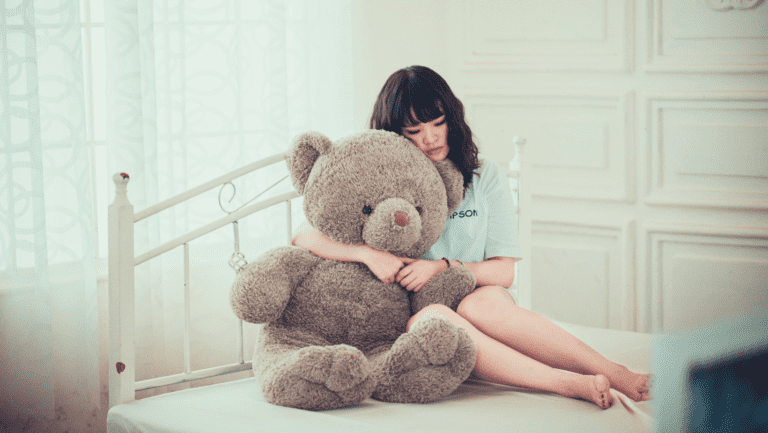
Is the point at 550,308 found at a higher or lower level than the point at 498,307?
lower

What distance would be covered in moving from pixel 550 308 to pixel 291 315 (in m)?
1.36

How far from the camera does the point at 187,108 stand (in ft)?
6.45

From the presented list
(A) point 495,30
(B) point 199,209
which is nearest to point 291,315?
(B) point 199,209

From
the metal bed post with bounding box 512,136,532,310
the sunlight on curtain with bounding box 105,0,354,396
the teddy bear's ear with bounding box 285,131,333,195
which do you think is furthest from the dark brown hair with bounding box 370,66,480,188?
the sunlight on curtain with bounding box 105,0,354,396

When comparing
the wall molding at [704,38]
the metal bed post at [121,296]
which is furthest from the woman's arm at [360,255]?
the wall molding at [704,38]

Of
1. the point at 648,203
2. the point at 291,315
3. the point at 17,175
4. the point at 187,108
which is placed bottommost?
the point at 291,315

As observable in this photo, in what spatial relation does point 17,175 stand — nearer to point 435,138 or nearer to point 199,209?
point 199,209

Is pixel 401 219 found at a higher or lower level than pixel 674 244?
higher

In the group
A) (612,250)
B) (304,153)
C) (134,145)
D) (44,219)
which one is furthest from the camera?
(612,250)

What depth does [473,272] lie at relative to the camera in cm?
150

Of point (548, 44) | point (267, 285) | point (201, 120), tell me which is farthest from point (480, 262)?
point (548, 44)

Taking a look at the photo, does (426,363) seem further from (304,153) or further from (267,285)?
(304,153)

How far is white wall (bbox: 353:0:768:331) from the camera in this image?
2164 millimetres

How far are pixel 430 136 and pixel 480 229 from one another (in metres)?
0.25
